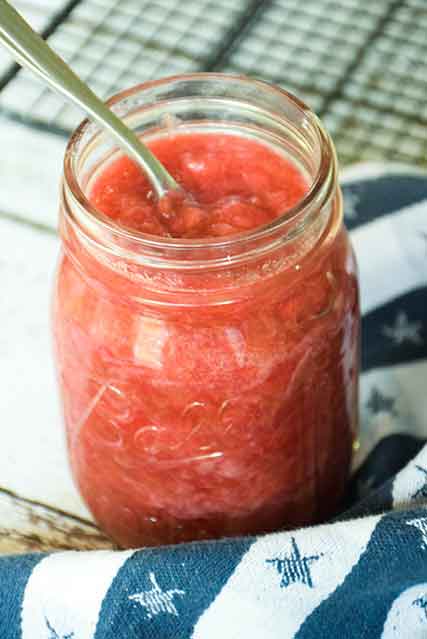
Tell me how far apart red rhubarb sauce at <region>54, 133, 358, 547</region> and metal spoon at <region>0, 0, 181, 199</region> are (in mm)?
22

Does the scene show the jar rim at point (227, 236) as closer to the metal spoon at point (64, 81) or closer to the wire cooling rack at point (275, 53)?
the metal spoon at point (64, 81)

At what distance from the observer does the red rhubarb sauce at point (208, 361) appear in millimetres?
505

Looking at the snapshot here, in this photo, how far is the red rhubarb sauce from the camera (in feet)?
1.66

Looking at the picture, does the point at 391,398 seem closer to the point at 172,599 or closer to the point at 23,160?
the point at 172,599

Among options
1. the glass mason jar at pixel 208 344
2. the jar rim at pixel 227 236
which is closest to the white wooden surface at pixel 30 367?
the glass mason jar at pixel 208 344

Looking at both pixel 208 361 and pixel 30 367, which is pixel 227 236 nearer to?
pixel 208 361

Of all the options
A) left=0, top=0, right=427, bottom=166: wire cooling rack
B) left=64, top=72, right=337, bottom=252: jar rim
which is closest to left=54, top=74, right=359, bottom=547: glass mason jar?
left=64, top=72, right=337, bottom=252: jar rim

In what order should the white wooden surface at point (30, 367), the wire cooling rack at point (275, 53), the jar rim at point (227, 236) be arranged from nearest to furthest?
the jar rim at point (227, 236) → the white wooden surface at point (30, 367) → the wire cooling rack at point (275, 53)

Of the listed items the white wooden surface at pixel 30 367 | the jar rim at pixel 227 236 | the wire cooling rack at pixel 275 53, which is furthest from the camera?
the wire cooling rack at pixel 275 53

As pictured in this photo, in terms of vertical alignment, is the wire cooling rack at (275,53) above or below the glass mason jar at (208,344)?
below

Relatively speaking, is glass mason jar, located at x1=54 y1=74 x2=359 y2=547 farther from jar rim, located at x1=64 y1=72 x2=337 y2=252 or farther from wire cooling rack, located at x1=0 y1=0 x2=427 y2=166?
wire cooling rack, located at x1=0 y1=0 x2=427 y2=166

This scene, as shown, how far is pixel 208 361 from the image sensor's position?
50 cm

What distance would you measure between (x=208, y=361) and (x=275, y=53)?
512 millimetres

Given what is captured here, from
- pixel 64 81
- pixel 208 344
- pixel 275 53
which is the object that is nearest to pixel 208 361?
pixel 208 344
